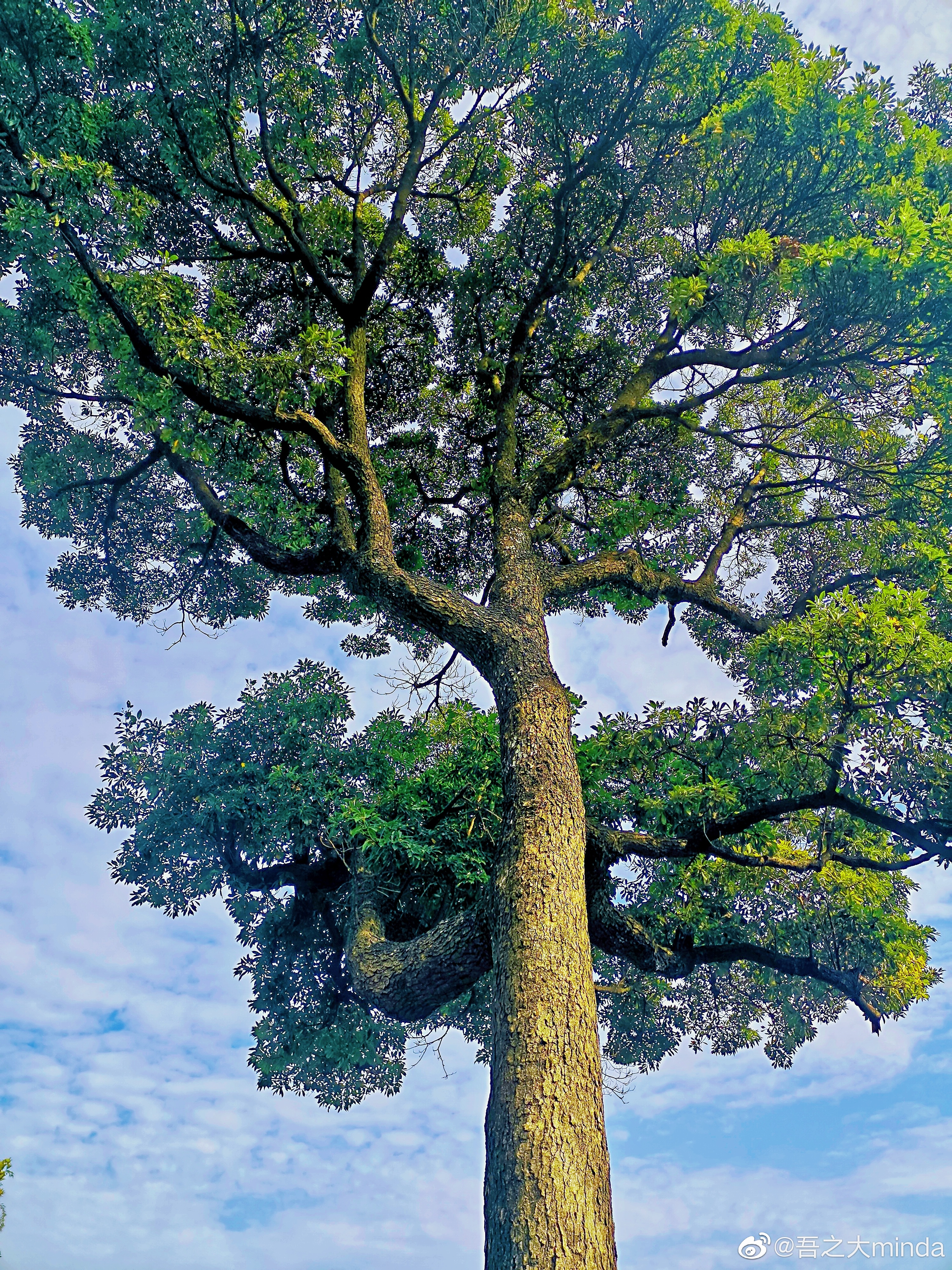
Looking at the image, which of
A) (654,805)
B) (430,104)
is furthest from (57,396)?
(654,805)

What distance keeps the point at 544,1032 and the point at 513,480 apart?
19.5 ft

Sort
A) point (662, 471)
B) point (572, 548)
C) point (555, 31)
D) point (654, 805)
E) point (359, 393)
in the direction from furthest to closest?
point (572, 548)
point (662, 471)
point (359, 393)
point (555, 31)
point (654, 805)

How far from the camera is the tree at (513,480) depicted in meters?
5.95

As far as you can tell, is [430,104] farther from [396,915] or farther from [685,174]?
[396,915]

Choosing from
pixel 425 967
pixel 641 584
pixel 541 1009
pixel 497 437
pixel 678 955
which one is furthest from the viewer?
pixel 497 437

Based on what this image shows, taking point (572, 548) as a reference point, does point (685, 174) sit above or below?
above

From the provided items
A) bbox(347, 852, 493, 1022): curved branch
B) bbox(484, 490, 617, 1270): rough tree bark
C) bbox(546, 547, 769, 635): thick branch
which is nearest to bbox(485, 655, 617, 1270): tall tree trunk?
bbox(484, 490, 617, 1270): rough tree bark

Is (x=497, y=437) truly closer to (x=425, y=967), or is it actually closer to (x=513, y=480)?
(x=513, y=480)

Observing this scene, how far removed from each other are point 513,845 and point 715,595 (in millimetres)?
5064

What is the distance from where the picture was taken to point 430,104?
853 centimetres

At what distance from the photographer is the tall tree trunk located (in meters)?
3.70

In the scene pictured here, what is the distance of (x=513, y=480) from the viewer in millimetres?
8531

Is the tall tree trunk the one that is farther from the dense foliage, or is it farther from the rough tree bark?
the dense foliage

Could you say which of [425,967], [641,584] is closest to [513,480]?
[641,584]
